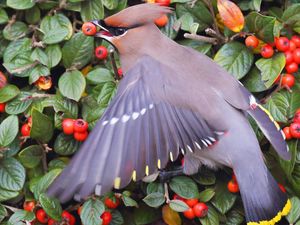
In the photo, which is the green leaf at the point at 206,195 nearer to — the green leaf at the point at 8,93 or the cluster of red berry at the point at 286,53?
the cluster of red berry at the point at 286,53

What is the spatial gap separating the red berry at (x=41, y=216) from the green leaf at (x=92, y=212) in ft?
0.56

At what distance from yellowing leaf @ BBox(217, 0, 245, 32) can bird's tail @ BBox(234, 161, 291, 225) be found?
2.01 ft

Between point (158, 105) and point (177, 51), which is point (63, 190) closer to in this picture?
point (158, 105)

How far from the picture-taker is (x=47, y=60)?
3354mm

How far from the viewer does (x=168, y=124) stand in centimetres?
284

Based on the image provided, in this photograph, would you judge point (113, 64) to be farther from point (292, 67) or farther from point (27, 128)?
point (292, 67)

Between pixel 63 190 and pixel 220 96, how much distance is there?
86 centimetres

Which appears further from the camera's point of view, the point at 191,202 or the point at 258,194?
the point at 191,202

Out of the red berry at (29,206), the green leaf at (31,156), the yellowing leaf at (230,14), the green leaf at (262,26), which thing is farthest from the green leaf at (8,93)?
the green leaf at (262,26)

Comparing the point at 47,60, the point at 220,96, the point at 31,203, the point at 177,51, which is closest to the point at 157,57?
the point at 177,51

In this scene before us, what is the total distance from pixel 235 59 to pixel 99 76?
23.4 inches

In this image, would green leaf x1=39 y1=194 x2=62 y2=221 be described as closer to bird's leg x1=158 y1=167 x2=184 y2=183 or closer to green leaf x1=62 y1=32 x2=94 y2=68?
bird's leg x1=158 y1=167 x2=184 y2=183

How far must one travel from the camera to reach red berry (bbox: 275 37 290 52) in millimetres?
3289

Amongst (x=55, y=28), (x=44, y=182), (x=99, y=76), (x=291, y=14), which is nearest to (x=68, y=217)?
(x=44, y=182)
